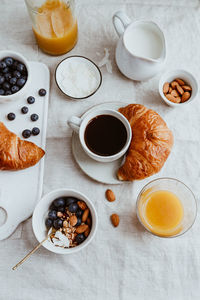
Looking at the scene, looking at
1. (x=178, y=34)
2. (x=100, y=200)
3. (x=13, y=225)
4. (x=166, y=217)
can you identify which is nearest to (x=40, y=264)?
(x=13, y=225)

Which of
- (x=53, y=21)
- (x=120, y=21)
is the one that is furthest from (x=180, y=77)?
(x=53, y=21)

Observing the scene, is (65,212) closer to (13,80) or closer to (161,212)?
(161,212)

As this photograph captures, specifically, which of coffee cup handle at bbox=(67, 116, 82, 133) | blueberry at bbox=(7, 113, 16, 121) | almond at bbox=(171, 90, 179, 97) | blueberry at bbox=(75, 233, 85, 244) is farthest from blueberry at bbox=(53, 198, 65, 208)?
almond at bbox=(171, 90, 179, 97)

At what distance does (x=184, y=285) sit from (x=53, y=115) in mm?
802

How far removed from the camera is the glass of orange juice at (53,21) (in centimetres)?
121

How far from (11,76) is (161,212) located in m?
0.75

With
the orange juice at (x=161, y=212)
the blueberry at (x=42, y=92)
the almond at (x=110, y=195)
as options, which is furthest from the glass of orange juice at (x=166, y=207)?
the blueberry at (x=42, y=92)

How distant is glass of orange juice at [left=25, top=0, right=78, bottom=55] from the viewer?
1.21 m

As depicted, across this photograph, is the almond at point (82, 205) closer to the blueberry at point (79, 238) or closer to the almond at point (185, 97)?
the blueberry at point (79, 238)

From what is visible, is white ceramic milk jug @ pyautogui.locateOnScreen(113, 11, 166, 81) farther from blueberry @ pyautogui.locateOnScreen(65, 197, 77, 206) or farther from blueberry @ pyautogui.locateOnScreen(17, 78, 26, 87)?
blueberry @ pyautogui.locateOnScreen(65, 197, 77, 206)

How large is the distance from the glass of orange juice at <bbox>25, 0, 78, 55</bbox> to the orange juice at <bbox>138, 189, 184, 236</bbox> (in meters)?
0.66

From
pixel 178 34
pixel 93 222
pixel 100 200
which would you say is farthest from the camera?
pixel 178 34

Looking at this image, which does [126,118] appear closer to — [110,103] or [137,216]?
[110,103]

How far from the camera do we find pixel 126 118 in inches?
47.4
